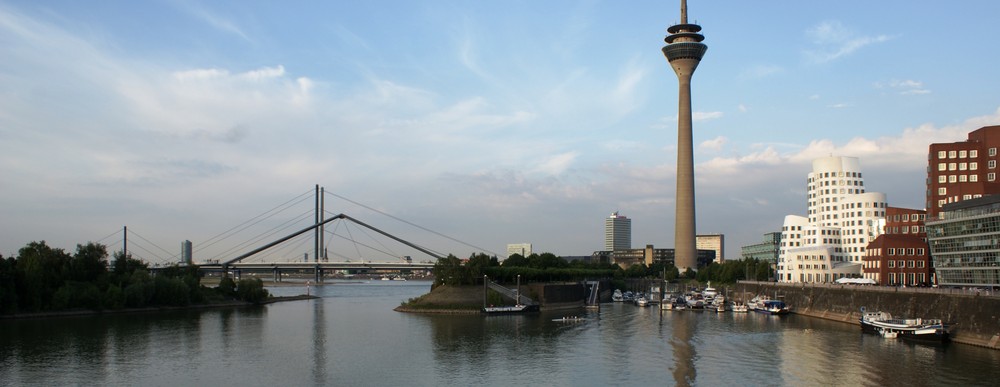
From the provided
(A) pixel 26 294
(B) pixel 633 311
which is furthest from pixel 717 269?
(A) pixel 26 294

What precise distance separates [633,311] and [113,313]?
52247 mm

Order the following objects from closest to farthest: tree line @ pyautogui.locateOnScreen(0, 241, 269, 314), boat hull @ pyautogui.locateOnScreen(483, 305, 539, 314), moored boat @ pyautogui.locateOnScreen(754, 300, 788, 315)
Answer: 1. tree line @ pyautogui.locateOnScreen(0, 241, 269, 314)
2. moored boat @ pyautogui.locateOnScreen(754, 300, 788, 315)
3. boat hull @ pyautogui.locateOnScreen(483, 305, 539, 314)

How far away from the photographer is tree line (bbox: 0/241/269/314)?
218 ft

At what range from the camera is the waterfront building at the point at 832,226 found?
279 ft

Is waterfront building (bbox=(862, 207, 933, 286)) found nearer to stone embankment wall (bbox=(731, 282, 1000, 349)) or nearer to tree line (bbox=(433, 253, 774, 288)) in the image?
stone embankment wall (bbox=(731, 282, 1000, 349))

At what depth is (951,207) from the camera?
192 feet

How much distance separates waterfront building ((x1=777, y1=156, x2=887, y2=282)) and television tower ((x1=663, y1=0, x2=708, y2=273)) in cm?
2941

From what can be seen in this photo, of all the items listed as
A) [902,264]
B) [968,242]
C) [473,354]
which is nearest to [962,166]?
[902,264]

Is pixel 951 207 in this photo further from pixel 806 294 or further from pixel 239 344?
pixel 239 344

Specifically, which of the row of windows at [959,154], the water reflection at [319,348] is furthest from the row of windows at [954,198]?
the water reflection at [319,348]

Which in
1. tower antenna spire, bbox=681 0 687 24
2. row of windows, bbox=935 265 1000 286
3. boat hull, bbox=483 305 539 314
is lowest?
boat hull, bbox=483 305 539 314

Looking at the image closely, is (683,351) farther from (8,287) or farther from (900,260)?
(8,287)

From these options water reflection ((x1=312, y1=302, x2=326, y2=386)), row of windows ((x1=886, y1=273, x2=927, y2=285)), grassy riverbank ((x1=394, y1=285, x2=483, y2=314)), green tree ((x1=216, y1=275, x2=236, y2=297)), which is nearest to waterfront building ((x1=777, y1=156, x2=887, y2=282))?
row of windows ((x1=886, y1=273, x2=927, y2=285))

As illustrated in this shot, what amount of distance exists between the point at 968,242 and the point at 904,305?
299 inches
